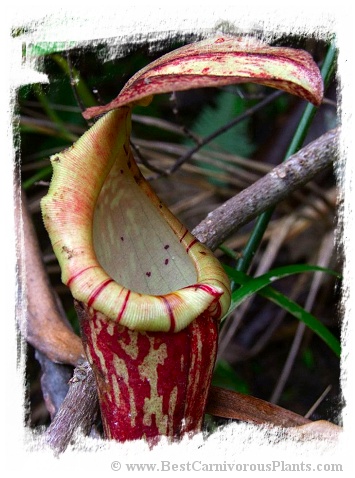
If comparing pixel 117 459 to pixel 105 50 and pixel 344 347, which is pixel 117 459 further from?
pixel 105 50

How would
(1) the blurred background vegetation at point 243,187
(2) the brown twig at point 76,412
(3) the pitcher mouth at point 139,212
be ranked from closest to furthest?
(3) the pitcher mouth at point 139,212 < (2) the brown twig at point 76,412 < (1) the blurred background vegetation at point 243,187

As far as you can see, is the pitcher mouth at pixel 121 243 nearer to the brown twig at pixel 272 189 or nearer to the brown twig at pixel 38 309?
the brown twig at pixel 272 189

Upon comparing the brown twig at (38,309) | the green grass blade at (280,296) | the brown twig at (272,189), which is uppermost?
the brown twig at (272,189)

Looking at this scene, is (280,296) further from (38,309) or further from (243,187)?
(243,187)

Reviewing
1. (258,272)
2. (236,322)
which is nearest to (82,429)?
(236,322)

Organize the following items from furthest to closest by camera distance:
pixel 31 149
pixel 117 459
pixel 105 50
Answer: pixel 31 149
pixel 105 50
pixel 117 459

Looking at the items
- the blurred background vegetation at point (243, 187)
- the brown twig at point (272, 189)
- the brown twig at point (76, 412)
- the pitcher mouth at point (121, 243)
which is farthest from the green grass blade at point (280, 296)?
the blurred background vegetation at point (243, 187)
